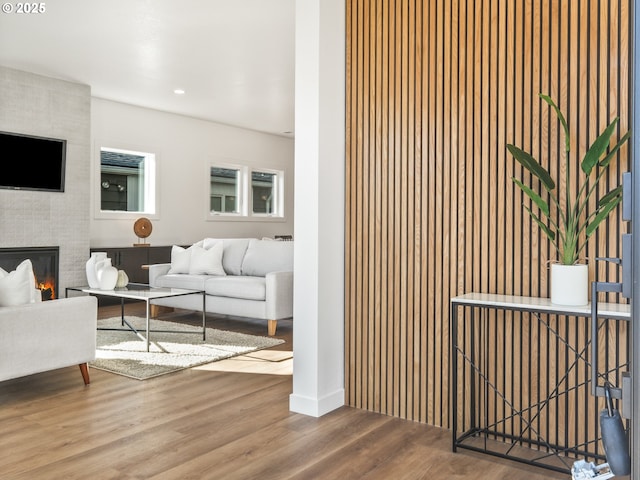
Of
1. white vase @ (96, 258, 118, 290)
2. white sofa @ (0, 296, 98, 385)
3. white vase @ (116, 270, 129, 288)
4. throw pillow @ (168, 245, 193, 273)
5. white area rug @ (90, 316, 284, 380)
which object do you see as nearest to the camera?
white sofa @ (0, 296, 98, 385)

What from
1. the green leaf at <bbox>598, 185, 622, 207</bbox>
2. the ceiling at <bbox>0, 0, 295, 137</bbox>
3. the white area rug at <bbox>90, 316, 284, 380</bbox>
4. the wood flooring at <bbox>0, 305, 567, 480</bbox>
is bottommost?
the wood flooring at <bbox>0, 305, 567, 480</bbox>

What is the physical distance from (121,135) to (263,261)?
3145 mm

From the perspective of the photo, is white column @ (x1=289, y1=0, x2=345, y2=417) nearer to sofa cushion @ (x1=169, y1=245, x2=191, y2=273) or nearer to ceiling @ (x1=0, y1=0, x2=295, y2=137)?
ceiling @ (x1=0, y1=0, x2=295, y2=137)

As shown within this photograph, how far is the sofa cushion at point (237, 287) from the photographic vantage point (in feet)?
17.3

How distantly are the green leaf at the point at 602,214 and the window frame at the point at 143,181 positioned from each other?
6.45 meters

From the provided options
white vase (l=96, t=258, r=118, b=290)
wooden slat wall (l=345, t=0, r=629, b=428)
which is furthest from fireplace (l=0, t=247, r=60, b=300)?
wooden slat wall (l=345, t=0, r=629, b=428)

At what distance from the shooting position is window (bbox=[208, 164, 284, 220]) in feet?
29.7

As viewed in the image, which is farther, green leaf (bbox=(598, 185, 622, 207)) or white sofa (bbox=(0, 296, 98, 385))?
white sofa (bbox=(0, 296, 98, 385))

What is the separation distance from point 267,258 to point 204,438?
132 inches

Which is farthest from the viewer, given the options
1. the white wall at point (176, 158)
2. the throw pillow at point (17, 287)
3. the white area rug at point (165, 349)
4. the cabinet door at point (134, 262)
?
the white wall at point (176, 158)

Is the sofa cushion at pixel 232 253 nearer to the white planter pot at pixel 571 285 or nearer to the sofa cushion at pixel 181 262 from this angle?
the sofa cushion at pixel 181 262

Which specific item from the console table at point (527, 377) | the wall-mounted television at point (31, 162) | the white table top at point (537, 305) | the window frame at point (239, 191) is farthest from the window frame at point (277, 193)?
the white table top at point (537, 305)

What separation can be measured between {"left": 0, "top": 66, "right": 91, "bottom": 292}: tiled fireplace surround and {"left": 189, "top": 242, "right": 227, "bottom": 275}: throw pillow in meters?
1.55

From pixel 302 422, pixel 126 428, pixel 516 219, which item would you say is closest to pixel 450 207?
pixel 516 219
